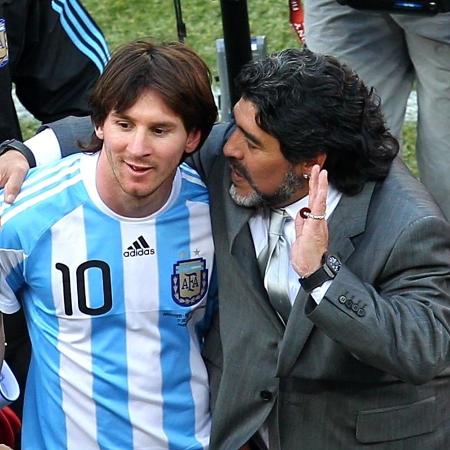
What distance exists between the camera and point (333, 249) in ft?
10.2

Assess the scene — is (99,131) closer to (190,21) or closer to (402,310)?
(402,310)

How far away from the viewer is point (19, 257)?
3.08m

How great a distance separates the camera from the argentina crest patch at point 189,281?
3174mm

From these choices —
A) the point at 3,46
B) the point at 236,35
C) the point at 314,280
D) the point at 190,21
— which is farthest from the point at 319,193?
the point at 190,21

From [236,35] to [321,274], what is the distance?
1.65 metres

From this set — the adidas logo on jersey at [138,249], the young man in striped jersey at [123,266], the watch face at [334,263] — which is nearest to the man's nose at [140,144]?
the young man in striped jersey at [123,266]

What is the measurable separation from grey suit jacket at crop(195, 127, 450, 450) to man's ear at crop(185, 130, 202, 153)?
14cm

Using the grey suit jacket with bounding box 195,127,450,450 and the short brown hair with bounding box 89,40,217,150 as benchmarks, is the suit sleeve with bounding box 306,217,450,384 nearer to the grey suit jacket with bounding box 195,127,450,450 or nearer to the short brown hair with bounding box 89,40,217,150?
the grey suit jacket with bounding box 195,127,450,450

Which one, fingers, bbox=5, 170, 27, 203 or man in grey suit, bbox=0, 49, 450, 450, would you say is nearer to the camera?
man in grey suit, bbox=0, 49, 450, 450

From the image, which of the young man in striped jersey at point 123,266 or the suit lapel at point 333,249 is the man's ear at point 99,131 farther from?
the suit lapel at point 333,249

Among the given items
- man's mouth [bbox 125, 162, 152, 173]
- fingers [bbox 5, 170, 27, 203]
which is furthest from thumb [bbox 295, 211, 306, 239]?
fingers [bbox 5, 170, 27, 203]

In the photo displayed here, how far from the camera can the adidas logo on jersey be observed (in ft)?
10.2

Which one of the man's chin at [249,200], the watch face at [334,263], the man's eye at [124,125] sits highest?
the man's eye at [124,125]

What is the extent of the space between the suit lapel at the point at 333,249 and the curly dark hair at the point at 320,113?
2.0 inches
